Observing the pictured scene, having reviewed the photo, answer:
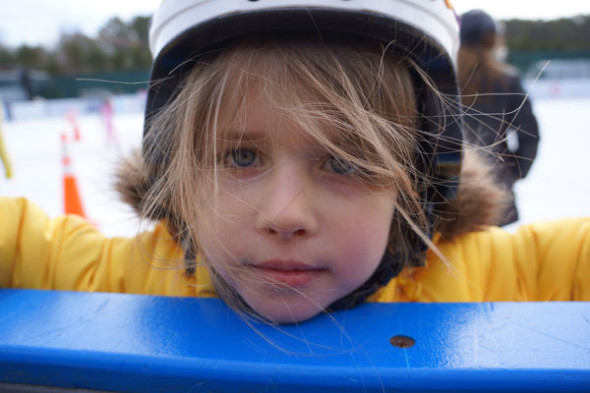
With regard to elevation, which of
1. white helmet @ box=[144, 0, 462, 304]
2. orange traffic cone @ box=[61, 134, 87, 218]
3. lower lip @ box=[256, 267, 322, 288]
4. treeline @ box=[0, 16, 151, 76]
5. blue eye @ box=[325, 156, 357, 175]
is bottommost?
orange traffic cone @ box=[61, 134, 87, 218]

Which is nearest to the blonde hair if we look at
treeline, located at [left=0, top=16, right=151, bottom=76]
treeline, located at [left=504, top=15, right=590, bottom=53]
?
treeline, located at [left=0, top=16, right=151, bottom=76]

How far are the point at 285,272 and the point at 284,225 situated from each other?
0.07 meters

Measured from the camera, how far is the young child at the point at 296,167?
0.52 meters

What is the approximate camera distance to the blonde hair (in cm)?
53

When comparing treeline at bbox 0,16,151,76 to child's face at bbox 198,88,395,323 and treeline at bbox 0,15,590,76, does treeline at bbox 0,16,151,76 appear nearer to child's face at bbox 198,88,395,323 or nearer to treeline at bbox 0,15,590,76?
treeline at bbox 0,15,590,76

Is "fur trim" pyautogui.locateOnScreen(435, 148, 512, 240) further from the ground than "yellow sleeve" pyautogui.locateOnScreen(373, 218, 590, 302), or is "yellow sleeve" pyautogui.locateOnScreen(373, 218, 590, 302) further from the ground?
"fur trim" pyautogui.locateOnScreen(435, 148, 512, 240)

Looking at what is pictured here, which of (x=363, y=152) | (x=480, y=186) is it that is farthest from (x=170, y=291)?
(x=480, y=186)

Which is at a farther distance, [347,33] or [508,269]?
[508,269]

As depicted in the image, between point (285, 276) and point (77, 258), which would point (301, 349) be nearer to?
point (285, 276)

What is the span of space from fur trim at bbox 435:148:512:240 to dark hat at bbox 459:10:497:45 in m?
0.95

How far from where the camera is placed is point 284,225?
0.49 metres

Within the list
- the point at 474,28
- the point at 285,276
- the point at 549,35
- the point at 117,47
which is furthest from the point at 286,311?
the point at 549,35

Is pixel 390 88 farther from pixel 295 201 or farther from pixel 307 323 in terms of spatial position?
pixel 307 323

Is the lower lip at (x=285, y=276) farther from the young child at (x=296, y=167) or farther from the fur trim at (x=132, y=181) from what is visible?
the fur trim at (x=132, y=181)
